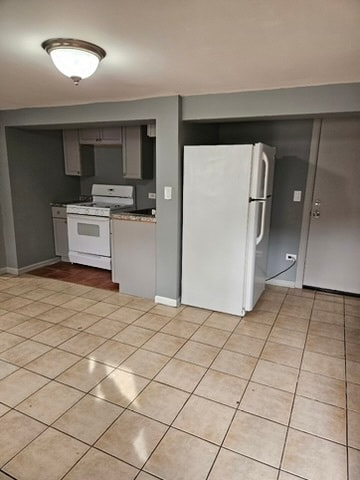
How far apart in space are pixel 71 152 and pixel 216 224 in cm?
280

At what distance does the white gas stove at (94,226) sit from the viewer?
425 cm

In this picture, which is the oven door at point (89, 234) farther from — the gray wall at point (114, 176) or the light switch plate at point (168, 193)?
the light switch plate at point (168, 193)

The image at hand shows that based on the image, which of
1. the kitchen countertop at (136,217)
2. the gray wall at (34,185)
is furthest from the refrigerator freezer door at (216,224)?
the gray wall at (34,185)

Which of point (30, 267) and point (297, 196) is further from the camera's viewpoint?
point (30, 267)

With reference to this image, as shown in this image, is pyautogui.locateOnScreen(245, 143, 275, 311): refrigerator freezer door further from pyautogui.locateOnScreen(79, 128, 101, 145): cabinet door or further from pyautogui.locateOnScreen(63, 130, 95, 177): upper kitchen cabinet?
pyautogui.locateOnScreen(63, 130, 95, 177): upper kitchen cabinet

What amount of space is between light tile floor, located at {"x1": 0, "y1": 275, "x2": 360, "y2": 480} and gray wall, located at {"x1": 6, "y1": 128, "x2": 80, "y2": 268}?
4.14ft

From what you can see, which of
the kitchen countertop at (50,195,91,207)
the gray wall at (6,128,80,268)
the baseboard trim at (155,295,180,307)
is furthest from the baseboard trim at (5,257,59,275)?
the baseboard trim at (155,295,180,307)

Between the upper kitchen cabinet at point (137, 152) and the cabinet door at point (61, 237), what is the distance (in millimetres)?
1209

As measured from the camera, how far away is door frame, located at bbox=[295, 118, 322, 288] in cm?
347

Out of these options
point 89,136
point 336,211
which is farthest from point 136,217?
point 336,211

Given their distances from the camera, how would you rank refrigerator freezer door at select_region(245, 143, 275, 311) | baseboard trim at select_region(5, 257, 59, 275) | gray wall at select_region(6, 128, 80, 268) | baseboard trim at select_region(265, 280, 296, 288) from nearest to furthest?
refrigerator freezer door at select_region(245, 143, 275, 311)
baseboard trim at select_region(265, 280, 296, 288)
gray wall at select_region(6, 128, 80, 268)
baseboard trim at select_region(5, 257, 59, 275)

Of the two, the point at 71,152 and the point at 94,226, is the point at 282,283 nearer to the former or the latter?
the point at 94,226

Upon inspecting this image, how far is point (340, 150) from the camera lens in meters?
3.40

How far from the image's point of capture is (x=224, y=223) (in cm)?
296
